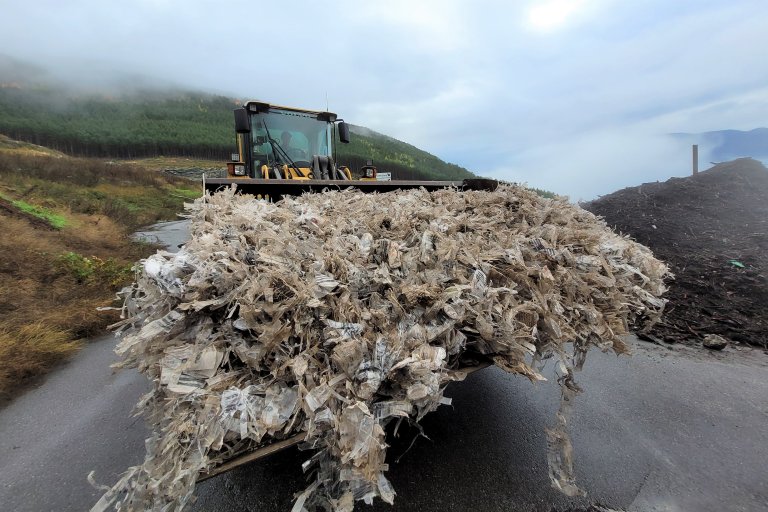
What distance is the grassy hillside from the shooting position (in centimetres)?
400

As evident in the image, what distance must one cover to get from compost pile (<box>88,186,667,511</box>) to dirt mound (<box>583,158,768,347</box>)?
3.16 metres

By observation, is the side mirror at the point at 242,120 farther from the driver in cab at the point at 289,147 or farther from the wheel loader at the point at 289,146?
the driver in cab at the point at 289,147

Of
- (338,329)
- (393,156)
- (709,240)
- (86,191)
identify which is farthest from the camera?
(393,156)

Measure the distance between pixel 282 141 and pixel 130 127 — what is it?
71688 mm

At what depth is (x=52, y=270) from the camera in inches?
241

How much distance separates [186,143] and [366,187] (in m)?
62.3

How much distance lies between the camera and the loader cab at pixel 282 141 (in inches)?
235

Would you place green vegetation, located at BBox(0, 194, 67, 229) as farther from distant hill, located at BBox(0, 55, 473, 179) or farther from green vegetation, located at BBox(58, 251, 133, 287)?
distant hill, located at BBox(0, 55, 473, 179)

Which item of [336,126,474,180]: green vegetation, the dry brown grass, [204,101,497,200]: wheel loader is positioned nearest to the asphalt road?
the dry brown grass

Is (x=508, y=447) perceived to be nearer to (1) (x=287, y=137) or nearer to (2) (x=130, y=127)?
(1) (x=287, y=137)

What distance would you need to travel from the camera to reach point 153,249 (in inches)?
348

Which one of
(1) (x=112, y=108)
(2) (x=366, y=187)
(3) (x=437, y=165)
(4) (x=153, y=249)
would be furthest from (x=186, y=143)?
(2) (x=366, y=187)

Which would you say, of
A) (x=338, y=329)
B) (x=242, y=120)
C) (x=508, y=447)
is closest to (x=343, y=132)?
(x=242, y=120)

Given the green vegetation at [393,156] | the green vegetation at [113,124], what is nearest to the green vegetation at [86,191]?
the green vegetation at [393,156]
